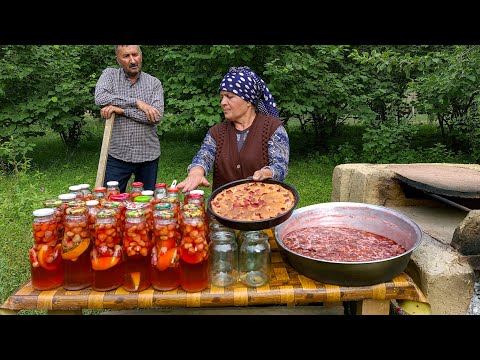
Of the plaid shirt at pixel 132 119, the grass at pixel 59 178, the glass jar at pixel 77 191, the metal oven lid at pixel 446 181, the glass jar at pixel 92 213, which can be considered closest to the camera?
the glass jar at pixel 92 213

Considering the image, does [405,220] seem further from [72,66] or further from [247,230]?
[72,66]

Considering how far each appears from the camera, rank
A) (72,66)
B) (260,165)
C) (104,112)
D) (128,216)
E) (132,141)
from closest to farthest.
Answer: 1. (128,216)
2. (260,165)
3. (104,112)
4. (132,141)
5. (72,66)

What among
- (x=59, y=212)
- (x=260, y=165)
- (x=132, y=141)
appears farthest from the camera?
(x=132, y=141)

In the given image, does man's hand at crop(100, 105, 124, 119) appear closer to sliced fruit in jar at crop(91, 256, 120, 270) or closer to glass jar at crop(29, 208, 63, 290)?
glass jar at crop(29, 208, 63, 290)

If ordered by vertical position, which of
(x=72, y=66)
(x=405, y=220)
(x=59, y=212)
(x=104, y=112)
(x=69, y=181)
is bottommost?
(x=69, y=181)

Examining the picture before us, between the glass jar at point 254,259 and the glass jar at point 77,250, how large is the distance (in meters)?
0.67

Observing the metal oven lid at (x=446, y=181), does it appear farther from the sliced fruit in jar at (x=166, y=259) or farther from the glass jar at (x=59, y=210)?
the glass jar at (x=59, y=210)

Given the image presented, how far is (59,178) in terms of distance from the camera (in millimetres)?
7098

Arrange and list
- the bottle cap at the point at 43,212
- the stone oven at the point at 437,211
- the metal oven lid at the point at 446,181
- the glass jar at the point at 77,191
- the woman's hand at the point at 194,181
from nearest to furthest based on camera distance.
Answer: the bottle cap at the point at 43,212 → the glass jar at the point at 77,191 → the stone oven at the point at 437,211 → the woman's hand at the point at 194,181 → the metal oven lid at the point at 446,181

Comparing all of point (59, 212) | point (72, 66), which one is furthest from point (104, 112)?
point (72, 66)

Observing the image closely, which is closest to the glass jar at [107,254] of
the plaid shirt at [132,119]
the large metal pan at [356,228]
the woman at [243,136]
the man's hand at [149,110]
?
the large metal pan at [356,228]

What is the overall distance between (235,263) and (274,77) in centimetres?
567

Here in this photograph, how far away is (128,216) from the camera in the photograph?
5.84ft

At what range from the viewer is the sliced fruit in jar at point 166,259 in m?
1.79
